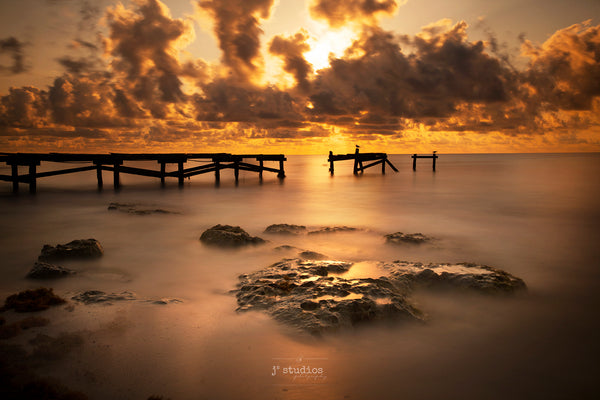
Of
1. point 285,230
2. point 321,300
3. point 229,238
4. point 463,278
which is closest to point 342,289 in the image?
point 321,300

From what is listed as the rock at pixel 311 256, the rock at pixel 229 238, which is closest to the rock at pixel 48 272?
the rock at pixel 229 238

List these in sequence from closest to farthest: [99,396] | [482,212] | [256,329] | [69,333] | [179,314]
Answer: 1. [99,396]
2. [69,333]
3. [256,329]
4. [179,314]
5. [482,212]

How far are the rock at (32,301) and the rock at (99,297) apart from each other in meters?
0.22

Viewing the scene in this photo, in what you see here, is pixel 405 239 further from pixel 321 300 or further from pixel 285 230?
pixel 321 300

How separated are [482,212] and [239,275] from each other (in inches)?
424

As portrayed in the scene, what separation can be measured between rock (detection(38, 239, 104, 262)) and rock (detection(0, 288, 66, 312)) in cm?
197

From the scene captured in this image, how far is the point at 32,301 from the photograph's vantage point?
3.91 m

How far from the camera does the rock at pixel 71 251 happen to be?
232 inches

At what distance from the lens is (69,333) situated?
3.37 meters

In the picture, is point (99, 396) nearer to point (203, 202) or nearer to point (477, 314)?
point (477, 314)

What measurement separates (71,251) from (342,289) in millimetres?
4937

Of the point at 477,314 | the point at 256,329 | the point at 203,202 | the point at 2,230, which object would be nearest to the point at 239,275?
the point at 256,329

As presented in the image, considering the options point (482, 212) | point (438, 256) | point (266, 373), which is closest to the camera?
point (266, 373)

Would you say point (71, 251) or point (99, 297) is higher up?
point (71, 251)
